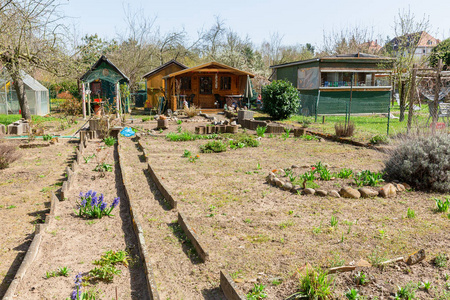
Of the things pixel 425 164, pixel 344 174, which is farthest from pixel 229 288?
pixel 425 164

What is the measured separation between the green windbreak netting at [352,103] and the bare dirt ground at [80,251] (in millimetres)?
18122

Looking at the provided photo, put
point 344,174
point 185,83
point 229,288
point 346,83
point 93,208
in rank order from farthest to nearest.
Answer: point 185,83 → point 346,83 → point 344,174 → point 93,208 → point 229,288

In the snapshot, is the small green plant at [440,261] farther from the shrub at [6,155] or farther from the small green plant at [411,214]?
the shrub at [6,155]

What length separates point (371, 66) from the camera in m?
25.0

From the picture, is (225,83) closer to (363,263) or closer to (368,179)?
(368,179)

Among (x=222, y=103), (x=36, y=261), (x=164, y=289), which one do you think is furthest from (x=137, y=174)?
(x=222, y=103)

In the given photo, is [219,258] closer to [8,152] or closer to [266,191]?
[266,191]

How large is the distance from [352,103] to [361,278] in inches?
867

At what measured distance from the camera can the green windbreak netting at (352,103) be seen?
23031 mm

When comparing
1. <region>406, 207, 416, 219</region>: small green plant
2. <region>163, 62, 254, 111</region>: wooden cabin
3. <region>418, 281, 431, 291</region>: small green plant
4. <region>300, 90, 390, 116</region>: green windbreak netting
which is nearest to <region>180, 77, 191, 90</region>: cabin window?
<region>163, 62, 254, 111</region>: wooden cabin

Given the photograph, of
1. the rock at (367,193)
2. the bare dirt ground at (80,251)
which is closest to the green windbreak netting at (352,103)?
the rock at (367,193)

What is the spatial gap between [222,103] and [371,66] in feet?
34.8

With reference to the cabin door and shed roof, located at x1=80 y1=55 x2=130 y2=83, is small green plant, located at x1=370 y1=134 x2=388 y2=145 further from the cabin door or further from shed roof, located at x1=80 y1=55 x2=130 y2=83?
shed roof, located at x1=80 y1=55 x2=130 y2=83

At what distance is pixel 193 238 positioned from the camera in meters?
4.59
